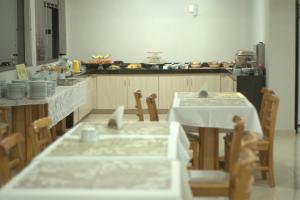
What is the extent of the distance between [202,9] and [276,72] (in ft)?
10.4

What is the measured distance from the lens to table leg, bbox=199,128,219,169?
505 cm

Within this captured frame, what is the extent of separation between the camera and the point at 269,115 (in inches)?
204

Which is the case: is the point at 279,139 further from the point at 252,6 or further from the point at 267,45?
the point at 252,6

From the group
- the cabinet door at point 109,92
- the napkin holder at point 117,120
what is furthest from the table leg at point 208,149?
the cabinet door at point 109,92

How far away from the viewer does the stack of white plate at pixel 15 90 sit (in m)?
5.41

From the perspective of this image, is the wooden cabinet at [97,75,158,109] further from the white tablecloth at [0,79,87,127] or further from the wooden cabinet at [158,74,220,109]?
the white tablecloth at [0,79,87,127]

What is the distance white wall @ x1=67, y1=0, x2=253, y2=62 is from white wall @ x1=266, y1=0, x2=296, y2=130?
271 cm

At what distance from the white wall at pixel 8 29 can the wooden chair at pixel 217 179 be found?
4.26 meters

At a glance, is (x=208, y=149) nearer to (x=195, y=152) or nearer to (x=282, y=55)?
(x=195, y=152)

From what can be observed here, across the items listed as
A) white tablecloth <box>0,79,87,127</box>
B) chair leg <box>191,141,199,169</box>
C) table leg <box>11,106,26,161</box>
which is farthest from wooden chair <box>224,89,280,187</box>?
table leg <box>11,106,26,161</box>

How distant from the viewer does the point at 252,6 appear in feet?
32.7

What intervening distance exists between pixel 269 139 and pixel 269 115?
10.8 inches

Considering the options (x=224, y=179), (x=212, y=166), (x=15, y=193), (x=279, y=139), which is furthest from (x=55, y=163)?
(x=279, y=139)

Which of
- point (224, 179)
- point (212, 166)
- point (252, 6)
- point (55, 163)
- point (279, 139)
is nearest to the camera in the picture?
point (55, 163)
